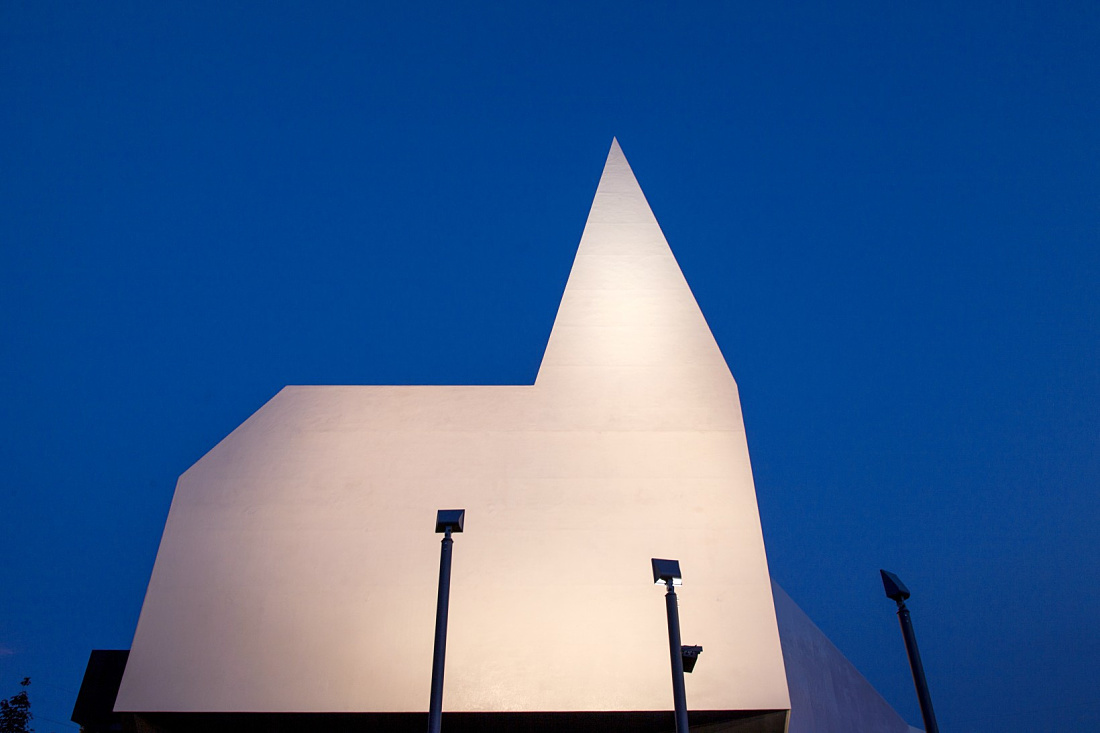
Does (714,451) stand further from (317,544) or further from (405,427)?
(317,544)

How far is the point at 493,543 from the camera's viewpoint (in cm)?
960

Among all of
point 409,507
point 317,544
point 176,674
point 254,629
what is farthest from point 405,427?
point 176,674

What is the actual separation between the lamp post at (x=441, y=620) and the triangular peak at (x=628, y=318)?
12.1 ft

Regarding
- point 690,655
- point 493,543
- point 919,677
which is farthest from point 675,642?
point 493,543

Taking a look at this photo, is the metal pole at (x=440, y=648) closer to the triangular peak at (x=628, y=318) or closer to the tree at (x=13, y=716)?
the triangular peak at (x=628, y=318)

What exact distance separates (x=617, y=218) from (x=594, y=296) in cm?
171

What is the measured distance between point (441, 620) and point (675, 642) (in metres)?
2.37

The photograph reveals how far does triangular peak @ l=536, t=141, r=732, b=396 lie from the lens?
10.8 meters

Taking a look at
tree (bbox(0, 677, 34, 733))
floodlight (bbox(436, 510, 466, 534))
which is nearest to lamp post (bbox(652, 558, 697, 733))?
floodlight (bbox(436, 510, 466, 534))

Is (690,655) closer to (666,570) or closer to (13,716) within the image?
(666,570)

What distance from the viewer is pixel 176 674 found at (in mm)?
8898

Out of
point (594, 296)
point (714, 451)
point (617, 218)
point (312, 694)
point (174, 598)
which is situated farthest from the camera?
point (617, 218)

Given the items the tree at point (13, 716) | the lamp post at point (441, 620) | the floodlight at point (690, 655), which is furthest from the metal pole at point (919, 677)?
the tree at point (13, 716)

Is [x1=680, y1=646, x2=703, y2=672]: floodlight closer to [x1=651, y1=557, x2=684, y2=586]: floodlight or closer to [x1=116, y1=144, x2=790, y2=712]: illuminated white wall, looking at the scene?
[x1=116, y1=144, x2=790, y2=712]: illuminated white wall
